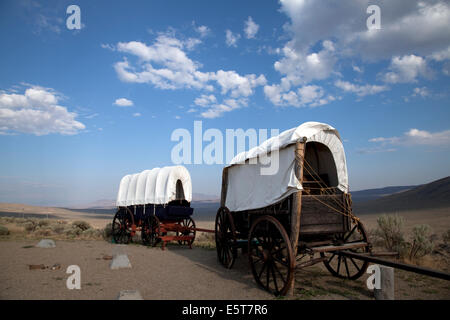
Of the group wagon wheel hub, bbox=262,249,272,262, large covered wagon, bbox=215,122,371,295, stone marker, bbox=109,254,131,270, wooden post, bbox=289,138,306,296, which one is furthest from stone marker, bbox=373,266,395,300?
stone marker, bbox=109,254,131,270

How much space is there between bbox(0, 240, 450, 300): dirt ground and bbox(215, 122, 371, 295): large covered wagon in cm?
47

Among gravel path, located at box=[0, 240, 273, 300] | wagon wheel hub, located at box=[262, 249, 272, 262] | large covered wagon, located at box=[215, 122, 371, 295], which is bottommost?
gravel path, located at box=[0, 240, 273, 300]

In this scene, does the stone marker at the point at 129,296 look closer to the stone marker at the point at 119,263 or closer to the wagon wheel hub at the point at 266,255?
the wagon wheel hub at the point at 266,255

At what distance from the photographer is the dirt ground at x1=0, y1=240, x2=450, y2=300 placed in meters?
5.23

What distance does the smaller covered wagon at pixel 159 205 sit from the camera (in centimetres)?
1113

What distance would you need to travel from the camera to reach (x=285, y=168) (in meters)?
5.56

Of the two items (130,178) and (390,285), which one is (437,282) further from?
(130,178)

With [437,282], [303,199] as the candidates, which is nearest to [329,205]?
Answer: [303,199]

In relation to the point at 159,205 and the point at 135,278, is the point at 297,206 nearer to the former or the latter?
the point at 135,278

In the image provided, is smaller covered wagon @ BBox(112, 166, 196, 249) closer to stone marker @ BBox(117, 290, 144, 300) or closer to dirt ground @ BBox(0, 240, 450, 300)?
dirt ground @ BBox(0, 240, 450, 300)

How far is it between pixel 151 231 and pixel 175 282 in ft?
18.8

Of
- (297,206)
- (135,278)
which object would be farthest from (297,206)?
(135,278)

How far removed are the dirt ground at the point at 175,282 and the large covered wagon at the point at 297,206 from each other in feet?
1.55
